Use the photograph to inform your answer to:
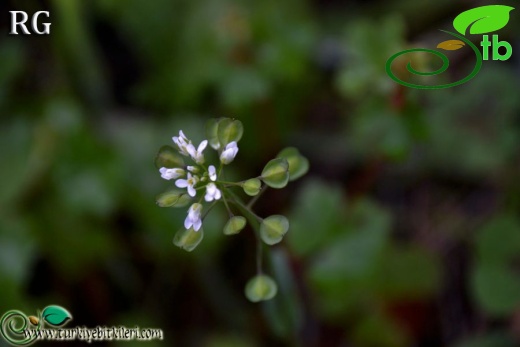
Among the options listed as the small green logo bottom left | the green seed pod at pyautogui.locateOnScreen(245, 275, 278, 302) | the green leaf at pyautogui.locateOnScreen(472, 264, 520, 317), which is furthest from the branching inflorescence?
the green leaf at pyautogui.locateOnScreen(472, 264, 520, 317)

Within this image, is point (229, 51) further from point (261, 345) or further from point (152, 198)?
point (261, 345)

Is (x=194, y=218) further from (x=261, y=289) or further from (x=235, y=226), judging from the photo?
(x=261, y=289)

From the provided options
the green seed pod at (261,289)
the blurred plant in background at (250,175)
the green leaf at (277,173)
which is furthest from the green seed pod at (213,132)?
the blurred plant in background at (250,175)

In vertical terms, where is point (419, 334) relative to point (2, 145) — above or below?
below

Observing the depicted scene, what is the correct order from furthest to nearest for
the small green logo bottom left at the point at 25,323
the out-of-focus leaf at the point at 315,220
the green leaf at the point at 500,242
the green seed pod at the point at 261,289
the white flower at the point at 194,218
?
the green leaf at the point at 500,242 < the out-of-focus leaf at the point at 315,220 < the small green logo bottom left at the point at 25,323 < the green seed pod at the point at 261,289 < the white flower at the point at 194,218

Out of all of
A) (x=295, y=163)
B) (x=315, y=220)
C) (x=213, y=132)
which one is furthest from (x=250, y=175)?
(x=213, y=132)

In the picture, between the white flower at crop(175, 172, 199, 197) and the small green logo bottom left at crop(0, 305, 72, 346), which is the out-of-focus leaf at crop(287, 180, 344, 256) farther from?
the white flower at crop(175, 172, 199, 197)

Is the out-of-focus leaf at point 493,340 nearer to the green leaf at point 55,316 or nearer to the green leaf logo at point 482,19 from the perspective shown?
the green leaf logo at point 482,19

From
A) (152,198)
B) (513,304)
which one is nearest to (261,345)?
(152,198)

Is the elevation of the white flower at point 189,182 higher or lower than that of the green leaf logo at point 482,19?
lower
